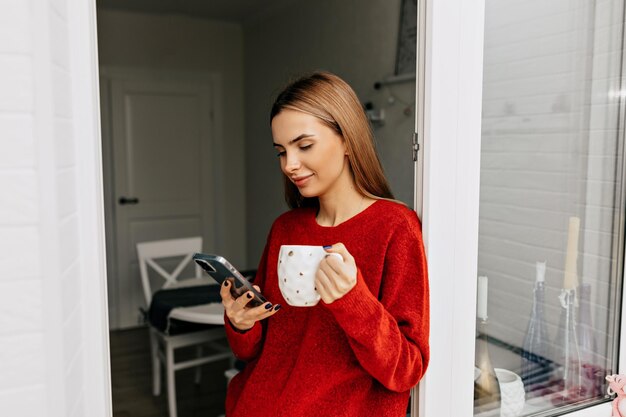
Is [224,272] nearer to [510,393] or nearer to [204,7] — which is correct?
[510,393]

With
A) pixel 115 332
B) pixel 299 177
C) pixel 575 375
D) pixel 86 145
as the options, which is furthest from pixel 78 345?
pixel 115 332

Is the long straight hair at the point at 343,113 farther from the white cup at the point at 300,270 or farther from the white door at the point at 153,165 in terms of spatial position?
the white door at the point at 153,165

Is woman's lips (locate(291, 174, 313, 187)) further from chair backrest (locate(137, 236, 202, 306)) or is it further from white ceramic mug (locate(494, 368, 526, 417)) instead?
chair backrest (locate(137, 236, 202, 306))

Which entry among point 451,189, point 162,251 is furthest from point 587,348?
point 162,251

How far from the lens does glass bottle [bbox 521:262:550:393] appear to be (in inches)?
56.3

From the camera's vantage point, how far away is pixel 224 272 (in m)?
1.05

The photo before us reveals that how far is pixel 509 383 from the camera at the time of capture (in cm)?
140

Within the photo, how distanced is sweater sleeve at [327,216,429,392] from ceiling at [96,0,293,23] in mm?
3216

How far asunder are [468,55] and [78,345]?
96 centimetres

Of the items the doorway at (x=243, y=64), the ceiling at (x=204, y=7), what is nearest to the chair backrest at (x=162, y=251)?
the doorway at (x=243, y=64)

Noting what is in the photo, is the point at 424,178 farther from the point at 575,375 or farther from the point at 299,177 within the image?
the point at 575,375

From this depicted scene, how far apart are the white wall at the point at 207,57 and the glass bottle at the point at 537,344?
149 inches

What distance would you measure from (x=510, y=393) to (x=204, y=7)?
3.83m

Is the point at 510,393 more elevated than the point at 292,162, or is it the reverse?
the point at 292,162
